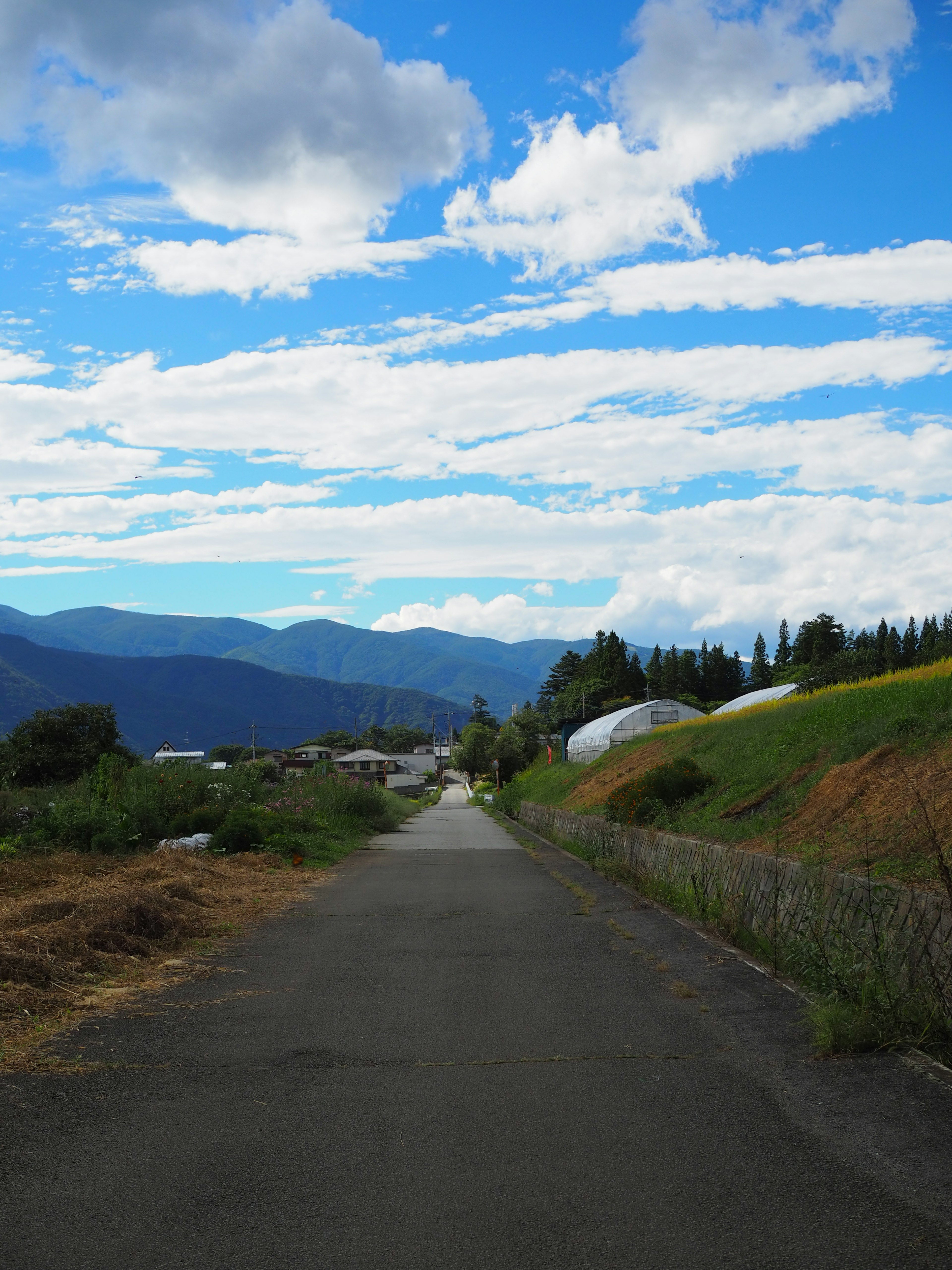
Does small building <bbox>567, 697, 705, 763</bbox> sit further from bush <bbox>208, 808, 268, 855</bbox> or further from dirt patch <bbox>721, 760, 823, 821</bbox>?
dirt patch <bbox>721, 760, 823, 821</bbox>

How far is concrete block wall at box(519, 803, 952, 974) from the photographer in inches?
249

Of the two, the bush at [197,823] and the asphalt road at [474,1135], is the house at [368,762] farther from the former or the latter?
the asphalt road at [474,1135]

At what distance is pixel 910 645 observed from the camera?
10075cm

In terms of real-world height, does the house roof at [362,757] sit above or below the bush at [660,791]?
below

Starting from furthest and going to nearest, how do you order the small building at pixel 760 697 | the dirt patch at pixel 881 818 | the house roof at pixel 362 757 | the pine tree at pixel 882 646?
the house roof at pixel 362 757
the pine tree at pixel 882 646
the small building at pixel 760 697
the dirt patch at pixel 881 818

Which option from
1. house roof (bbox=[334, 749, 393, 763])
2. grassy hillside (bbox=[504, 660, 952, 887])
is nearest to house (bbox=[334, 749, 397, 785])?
house roof (bbox=[334, 749, 393, 763])

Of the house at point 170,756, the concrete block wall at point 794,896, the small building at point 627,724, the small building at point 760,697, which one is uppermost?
the small building at point 760,697

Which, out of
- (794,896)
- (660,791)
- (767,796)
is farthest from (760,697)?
(794,896)

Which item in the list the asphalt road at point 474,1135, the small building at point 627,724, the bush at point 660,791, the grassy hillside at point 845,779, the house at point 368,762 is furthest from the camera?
the house at point 368,762

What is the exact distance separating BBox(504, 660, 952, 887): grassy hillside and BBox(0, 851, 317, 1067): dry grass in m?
5.90

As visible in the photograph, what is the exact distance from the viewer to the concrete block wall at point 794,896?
6328mm

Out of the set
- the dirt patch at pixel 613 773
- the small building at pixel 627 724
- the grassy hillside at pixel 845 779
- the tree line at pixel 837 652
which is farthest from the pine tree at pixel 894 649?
the grassy hillside at pixel 845 779

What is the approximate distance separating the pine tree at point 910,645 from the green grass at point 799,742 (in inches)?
3064

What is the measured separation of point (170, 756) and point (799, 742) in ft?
133
